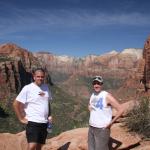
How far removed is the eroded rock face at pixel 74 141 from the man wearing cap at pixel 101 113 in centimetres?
261

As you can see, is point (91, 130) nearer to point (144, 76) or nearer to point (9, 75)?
point (144, 76)

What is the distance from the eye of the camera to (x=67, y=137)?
12.2 metres

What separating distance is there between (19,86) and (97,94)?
13924cm

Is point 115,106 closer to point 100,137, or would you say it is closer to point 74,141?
point 100,137

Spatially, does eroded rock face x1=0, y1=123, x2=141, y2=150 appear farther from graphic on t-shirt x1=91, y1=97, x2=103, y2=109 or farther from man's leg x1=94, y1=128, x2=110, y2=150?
graphic on t-shirt x1=91, y1=97, x2=103, y2=109

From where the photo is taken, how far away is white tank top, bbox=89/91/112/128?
821cm

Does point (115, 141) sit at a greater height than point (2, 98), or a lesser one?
greater

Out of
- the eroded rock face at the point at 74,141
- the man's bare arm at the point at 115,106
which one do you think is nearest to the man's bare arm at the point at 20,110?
the man's bare arm at the point at 115,106

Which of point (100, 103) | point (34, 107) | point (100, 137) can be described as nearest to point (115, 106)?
point (100, 103)

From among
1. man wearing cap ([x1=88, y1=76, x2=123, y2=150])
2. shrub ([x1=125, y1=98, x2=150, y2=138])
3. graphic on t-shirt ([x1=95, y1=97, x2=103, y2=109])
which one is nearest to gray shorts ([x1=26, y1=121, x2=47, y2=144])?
man wearing cap ([x1=88, y1=76, x2=123, y2=150])

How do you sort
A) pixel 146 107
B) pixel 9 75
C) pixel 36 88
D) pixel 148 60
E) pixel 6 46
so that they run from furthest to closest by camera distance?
1. pixel 6 46
2. pixel 9 75
3. pixel 148 60
4. pixel 146 107
5. pixel 36 88

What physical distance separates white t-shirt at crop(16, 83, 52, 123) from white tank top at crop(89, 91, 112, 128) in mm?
1170

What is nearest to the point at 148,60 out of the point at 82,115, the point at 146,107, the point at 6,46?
the point at 82,115

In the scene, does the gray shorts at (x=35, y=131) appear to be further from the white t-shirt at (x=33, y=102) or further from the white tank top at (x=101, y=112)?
the white tank top at (x=101, y=112)
